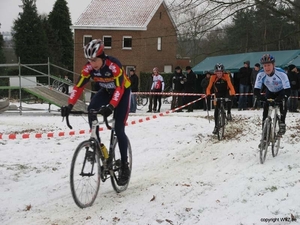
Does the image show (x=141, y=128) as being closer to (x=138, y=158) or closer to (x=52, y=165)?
(x=138, y=158)

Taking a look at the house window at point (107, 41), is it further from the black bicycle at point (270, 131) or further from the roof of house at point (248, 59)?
the black bicycle at point (270, 131)

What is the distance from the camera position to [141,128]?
14250 mm

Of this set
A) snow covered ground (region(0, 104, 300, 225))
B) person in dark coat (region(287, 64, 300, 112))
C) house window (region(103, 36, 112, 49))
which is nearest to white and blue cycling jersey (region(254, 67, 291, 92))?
snow covered ground (region(0, 104, 300, 225))

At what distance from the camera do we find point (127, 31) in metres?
47.1

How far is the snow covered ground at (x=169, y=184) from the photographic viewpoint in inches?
227

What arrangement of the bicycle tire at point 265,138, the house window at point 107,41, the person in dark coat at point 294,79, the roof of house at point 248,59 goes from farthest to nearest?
the house window at point 107,41, the roof of house at point 248,59, the person in dark coat at point 294,79, the bicycle tire at point 265,138

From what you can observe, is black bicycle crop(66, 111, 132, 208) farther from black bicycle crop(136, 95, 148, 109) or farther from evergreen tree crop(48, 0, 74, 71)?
evergreen tree crop(48, 0, 74, 71)

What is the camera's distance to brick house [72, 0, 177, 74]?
47.0 metres

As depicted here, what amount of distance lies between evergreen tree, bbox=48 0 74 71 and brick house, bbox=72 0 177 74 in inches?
551

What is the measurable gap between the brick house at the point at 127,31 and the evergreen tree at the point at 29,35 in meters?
7.53

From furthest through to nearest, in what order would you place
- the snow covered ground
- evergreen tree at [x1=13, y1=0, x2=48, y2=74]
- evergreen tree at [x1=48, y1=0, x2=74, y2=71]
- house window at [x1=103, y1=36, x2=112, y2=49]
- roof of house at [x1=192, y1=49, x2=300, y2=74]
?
evergreen tree at [x1=48, y1=0, x2=74, y2=71], evergreen tree at [x1=13, y1=0, x2=48, y2=74], house window at [x1=103, y1=36, x2=112, y2=49], roof of house at [x1=192, y1=49, x2=300, y2=74], the snow covered ground

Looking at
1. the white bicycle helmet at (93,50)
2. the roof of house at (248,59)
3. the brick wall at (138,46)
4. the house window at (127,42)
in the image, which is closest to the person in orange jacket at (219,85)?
the white bicycle helmet at (93,50)

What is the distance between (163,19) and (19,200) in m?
45.1

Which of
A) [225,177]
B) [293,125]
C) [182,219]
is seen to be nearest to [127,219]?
[182,219]
